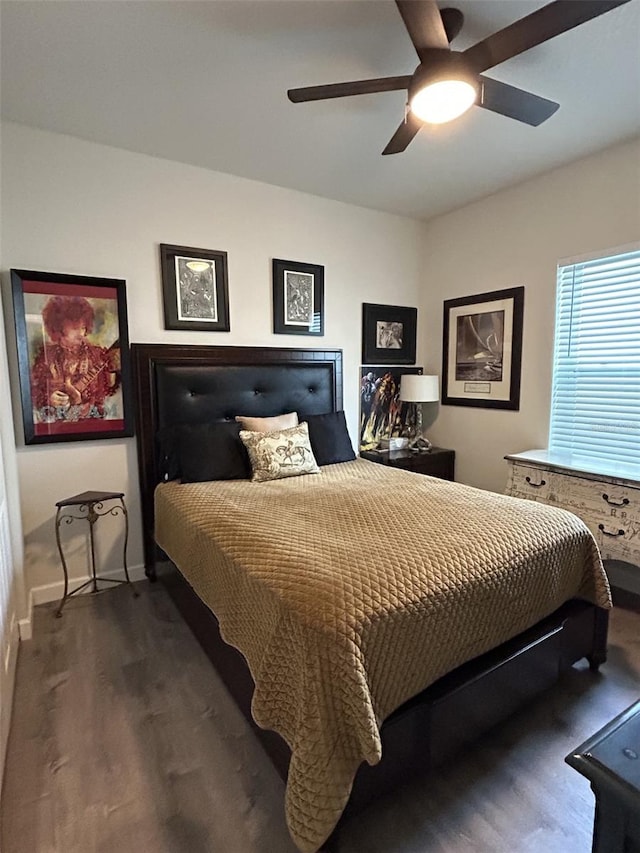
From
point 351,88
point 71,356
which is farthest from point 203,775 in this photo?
point 351,88

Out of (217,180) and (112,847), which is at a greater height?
(217,180)

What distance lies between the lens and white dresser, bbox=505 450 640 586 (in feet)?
7.85

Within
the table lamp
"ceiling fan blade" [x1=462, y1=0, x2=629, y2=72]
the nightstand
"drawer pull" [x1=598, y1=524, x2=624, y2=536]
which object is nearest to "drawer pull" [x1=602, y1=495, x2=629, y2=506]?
"drawer pull" [x1=598, y1=524, x2=624, y2=536]

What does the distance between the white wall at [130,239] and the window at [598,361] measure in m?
1.65

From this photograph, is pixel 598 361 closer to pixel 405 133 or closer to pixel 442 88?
pixel 405 133

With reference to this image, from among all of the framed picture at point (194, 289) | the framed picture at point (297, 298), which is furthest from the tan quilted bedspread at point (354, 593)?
the framed picture at point (297, 298)

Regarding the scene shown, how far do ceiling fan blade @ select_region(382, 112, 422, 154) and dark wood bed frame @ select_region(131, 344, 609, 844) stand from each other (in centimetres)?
151

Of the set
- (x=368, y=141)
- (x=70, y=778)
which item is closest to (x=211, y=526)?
(x=70, y=778)

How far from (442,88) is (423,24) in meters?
0.26

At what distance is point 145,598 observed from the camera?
8.80 ft

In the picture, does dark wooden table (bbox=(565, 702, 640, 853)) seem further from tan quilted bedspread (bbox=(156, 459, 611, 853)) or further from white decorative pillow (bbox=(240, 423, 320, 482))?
white decorative pillow (bbox=(240, 423, 320, 482))

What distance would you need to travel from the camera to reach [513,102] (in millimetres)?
1760

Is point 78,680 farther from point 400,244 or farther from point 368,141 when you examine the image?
point 400,244

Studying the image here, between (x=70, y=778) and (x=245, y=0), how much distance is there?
2.79 metres
